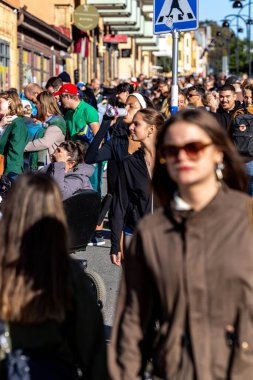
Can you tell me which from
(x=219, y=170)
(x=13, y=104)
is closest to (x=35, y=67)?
(x=13, y=104)

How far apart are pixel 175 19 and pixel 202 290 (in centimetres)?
787

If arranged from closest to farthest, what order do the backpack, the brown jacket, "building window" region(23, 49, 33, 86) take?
the brown jacket, the backpack, "building window" region(23, 49, 33, 86)

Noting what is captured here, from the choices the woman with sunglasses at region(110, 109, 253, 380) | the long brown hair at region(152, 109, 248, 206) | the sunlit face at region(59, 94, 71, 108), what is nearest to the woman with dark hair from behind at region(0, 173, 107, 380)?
the woman with sunglasses at region(110, 109, 253, 380)

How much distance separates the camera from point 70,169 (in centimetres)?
858

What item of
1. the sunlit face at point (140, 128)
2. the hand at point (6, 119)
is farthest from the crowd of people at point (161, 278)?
the hand at point (6, 119)

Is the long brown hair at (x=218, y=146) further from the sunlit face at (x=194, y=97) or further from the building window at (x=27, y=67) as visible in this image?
the building window at (x=27, y=67)

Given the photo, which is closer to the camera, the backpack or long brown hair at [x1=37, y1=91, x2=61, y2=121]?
the backpack

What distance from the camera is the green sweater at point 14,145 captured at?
10.6 metres

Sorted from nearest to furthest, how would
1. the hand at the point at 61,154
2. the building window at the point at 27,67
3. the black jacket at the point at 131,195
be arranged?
1. the black jacket at the point at 131,195
2. the hand at the point at 61,154
3. the building window at the point at 27,67

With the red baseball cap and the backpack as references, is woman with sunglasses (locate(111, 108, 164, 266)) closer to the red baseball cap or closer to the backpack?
the backpack

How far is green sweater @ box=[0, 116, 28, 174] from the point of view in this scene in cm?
1064

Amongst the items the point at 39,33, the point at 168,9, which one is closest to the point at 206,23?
the point at 39,33

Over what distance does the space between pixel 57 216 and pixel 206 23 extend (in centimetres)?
17543

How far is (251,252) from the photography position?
3361mm
